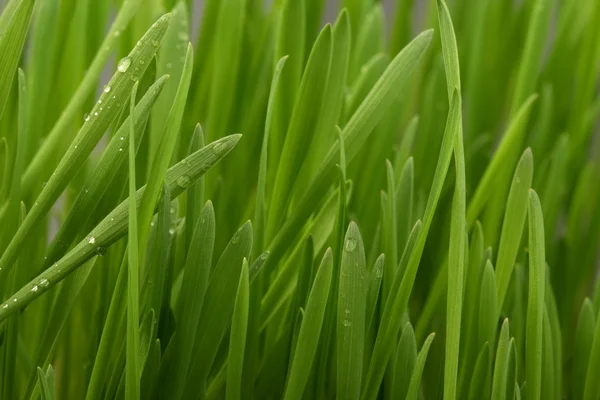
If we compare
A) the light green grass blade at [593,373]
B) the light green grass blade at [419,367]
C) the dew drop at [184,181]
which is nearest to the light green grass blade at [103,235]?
the dew drop at [184,181]

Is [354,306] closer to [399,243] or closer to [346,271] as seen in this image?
[346,271]

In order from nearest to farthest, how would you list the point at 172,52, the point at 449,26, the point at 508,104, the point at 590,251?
the point at 449,26 < the point at 172,52 < the point at 590,251 < the point at 508,104

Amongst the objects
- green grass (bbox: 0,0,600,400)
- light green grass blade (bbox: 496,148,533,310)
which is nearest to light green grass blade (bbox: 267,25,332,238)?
green grass (bbox: 0,0,600,400)

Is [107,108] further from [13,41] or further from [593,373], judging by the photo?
[593,373]

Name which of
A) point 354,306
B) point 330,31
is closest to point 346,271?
point 354,306

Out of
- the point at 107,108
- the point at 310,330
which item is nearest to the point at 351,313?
the point at 310,330

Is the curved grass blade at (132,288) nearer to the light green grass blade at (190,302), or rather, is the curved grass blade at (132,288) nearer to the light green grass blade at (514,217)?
the light green grass blade at (190,302)
